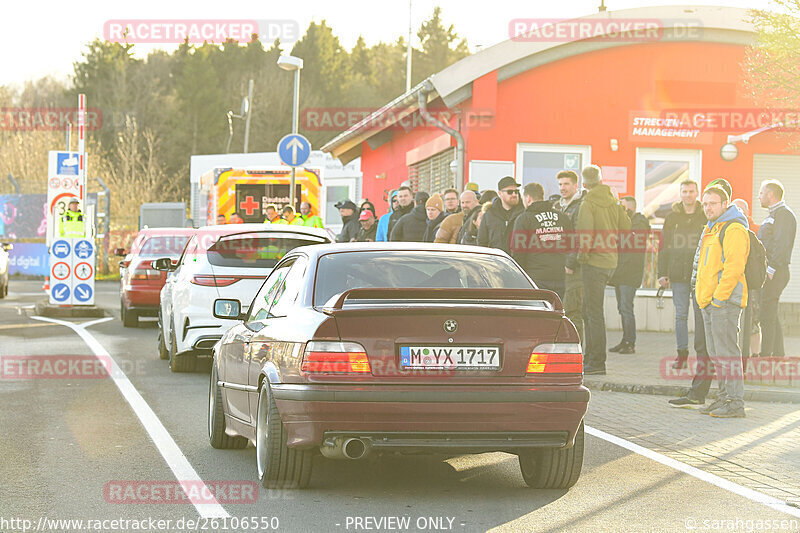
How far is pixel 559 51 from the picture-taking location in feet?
70.0

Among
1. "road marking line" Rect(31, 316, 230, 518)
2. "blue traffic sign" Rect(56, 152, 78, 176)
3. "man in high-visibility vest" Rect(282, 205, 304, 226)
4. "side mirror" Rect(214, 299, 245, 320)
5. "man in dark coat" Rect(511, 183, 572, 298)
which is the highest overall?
"blue traffic sign" Rect(56, 152, 78, 176)

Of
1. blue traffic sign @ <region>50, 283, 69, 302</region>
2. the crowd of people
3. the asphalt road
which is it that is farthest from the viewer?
blue traffic sign @ <region>50, 283, 69, 302</region>

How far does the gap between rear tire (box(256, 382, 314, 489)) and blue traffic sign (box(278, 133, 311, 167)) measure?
1599 centimetres

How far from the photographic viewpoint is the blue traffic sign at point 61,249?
22078 millimetres

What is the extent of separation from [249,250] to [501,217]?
2.62m

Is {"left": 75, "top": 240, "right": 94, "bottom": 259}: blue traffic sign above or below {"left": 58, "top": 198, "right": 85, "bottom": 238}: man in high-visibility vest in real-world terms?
below

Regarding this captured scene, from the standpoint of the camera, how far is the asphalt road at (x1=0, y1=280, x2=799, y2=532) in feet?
19.9

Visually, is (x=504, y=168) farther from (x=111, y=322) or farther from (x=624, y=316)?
(x=111, y=322)

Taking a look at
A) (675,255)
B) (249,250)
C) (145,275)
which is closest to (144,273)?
(145,275)

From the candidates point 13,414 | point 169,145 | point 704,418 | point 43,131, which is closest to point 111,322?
point 13,414

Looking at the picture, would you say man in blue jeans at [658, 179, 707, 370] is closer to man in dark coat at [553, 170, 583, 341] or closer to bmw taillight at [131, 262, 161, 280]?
man in dark coat at [553, 170, 583, 341]

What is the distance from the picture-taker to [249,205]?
2753 centimetres

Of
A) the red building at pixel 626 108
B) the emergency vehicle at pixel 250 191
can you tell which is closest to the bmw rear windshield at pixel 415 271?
the red building at pixel 626 108

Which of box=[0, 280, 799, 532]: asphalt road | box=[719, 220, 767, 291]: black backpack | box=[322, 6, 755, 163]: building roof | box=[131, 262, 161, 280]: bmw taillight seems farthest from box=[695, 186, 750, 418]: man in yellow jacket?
box=[131, 262, 161, 280]: bmw taillight
